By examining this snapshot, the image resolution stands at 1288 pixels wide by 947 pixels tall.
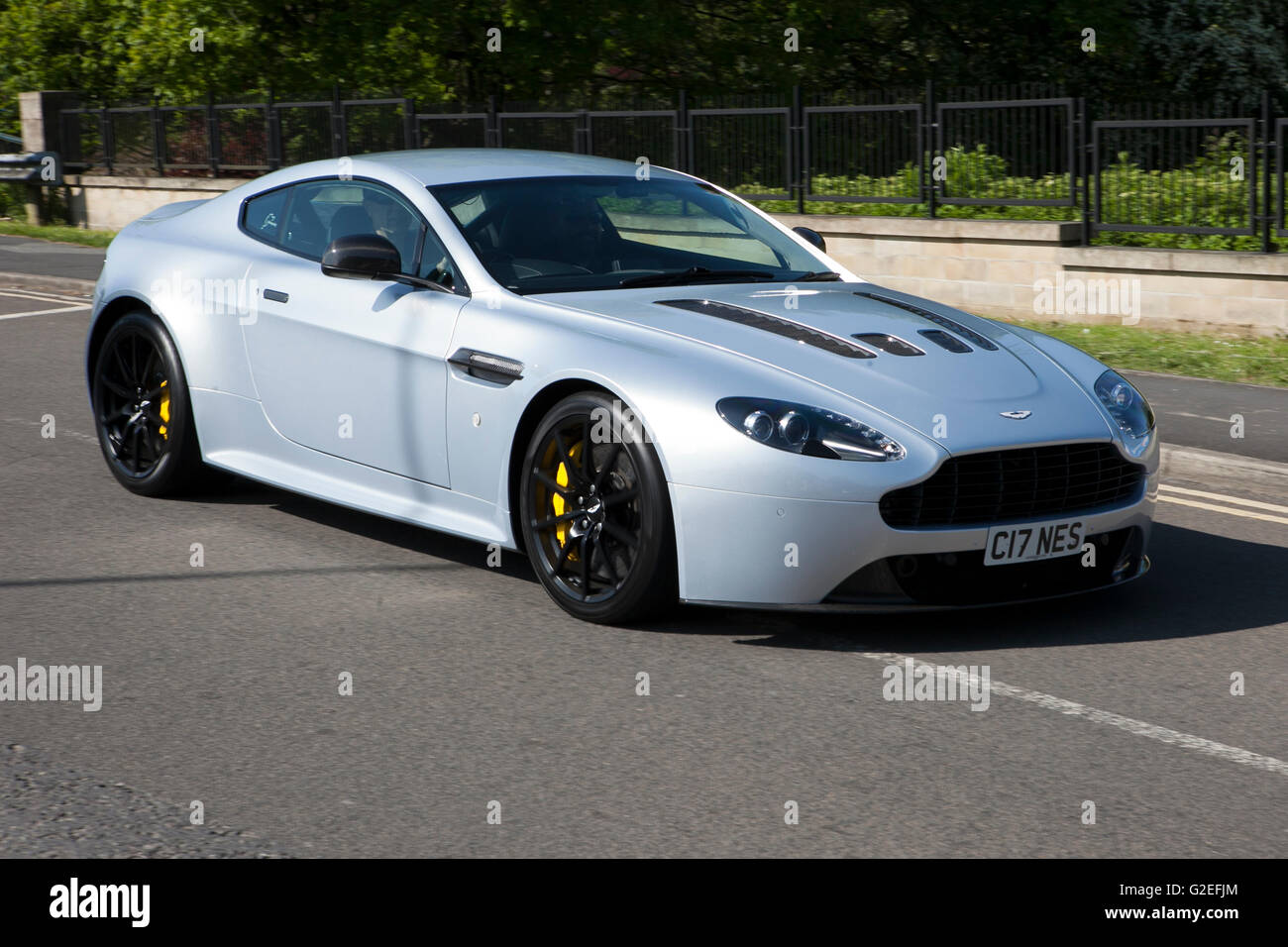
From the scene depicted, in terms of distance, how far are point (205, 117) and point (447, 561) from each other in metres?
20.6

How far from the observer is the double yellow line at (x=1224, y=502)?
782cm

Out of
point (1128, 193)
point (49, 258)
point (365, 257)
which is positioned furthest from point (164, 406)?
point (49, 258)

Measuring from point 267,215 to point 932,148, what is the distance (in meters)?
10.8

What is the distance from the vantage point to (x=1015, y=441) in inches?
213

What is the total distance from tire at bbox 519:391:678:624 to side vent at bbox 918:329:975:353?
3.98ft

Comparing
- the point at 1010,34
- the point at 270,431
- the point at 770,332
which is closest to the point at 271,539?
the point at 270,431

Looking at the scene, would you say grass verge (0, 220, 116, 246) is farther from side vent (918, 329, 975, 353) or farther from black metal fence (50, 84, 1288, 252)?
side vent (918, 329, 975, 353)

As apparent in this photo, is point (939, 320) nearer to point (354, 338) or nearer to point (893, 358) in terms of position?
point (893, 358)

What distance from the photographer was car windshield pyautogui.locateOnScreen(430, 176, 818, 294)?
646 cm

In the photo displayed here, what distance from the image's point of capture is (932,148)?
17000mm

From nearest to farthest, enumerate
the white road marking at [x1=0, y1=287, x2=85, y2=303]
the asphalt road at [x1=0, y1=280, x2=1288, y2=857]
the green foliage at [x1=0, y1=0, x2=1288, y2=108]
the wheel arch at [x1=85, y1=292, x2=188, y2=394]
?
the asphalt road at [x1=0, y1=280, x2=1288, y2=857], the wheel arch at [x1=85, y1=292, x2=188, y2=394], the white road marking at [x1=0, y1=287, x2=85, y2=303], the green foliage at [x1=0, y1=0, x2=1288, y2=108]

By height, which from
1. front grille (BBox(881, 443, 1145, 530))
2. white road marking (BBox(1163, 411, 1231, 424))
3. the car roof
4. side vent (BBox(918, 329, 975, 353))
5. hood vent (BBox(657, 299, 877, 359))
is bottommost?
white road marking (BBox(1163, 411, 1231, 424))

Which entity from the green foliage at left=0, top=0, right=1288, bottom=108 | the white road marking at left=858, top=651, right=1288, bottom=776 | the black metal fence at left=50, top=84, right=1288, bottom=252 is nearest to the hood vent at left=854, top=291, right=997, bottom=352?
→ the white road marking at left=858, top=651, right=1288, bottom=776
